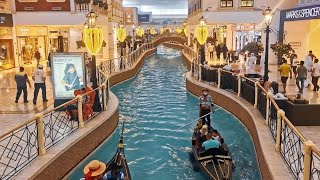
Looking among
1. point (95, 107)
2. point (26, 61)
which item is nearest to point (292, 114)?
point (95, 107)

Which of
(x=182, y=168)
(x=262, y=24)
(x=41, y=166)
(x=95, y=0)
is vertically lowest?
(x=182, y=168)

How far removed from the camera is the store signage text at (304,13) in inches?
Result: 758

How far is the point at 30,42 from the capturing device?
98.6ft

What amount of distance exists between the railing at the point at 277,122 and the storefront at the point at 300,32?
6780 millimetres

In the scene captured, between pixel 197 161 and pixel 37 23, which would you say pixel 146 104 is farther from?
pixel 37 23

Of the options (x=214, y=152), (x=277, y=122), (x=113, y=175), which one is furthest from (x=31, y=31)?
(x=113, y=175)

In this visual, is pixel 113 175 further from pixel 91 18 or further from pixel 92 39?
pixel 92 39

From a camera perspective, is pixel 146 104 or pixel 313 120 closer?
pixel 313 120

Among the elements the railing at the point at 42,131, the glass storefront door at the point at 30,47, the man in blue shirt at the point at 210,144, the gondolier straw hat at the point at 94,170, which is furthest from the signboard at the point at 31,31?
the gondolier straw hat at the point at 94,170

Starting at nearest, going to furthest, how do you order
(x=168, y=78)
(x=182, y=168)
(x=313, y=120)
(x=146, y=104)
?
(x=182, y=168)
(x=313, y=120)
(x=146, y=104)
(x=168, y=78)

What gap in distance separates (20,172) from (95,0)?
21.2 m

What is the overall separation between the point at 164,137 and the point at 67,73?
400 centimetres

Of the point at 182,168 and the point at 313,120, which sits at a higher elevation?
the point at 313,120

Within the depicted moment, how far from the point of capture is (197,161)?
934 cm
